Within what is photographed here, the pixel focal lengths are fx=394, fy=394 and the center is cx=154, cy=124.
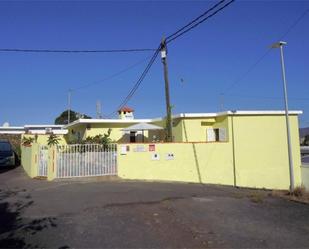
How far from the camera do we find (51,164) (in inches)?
668

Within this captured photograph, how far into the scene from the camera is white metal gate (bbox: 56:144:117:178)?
16.8 meters

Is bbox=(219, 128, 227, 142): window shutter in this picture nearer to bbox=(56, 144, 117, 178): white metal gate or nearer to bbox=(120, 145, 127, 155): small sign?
bbox=(120, 145, 127, 155): small sign

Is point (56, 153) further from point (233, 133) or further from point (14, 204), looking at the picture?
point (233, 133)

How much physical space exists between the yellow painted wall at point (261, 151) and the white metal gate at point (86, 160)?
7064 millimetres

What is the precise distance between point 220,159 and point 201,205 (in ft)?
30.0

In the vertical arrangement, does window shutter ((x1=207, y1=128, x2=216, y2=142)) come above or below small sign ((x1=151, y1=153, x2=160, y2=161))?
above

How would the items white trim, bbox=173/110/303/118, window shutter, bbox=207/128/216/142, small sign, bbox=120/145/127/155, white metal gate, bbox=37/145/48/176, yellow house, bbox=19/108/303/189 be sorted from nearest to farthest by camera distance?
white metal gate, bbox=37/145/48/176, small sign, bbox=120/145/127/155, yellow house, bbox=19/108/303/189, white trim, bbox=173/110/303/118, window shutter, bbox=207/128/216/142

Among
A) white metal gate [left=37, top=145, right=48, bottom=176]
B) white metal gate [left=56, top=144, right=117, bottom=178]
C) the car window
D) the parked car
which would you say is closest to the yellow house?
white metal gate [left=56, top=144, right=117, bottom=178]

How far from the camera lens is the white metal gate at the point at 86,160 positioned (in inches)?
660

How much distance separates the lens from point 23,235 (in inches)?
302

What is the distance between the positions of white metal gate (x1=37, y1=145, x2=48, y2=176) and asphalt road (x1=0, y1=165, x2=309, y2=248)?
3453mm

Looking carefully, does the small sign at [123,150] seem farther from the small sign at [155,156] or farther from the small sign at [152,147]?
the small sign at [155,156]

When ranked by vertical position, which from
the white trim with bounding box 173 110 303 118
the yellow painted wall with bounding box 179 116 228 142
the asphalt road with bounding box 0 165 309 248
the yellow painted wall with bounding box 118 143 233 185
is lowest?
the asphalt road with bounding box 0 165 309 248

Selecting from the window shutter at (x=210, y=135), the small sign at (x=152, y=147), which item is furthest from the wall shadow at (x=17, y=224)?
the window shutter at (x=210, y=135)
